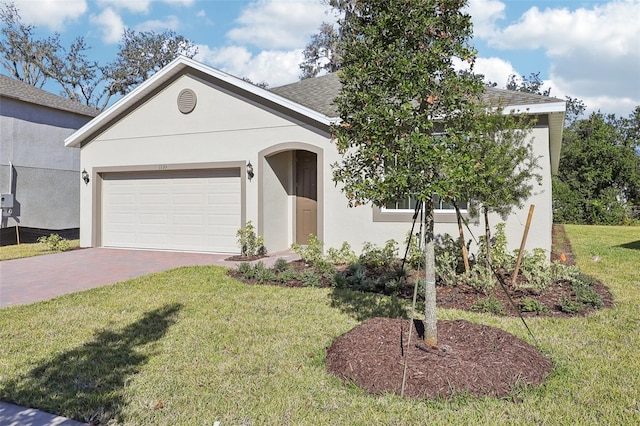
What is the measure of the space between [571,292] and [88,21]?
2097 centimetres

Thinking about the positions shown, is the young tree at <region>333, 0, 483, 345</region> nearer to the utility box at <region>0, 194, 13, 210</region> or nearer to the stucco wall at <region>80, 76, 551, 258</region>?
the stucco wall at <region>80, 76, 551, 258</region>

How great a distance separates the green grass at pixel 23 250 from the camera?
36.7ft

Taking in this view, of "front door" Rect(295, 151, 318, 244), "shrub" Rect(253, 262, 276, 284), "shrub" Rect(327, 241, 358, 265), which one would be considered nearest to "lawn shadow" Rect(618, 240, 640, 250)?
"shrub" Rect(327, 241, 358, 265)

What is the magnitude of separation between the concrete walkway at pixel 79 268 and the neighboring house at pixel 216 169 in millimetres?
859

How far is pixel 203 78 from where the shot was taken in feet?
37.3

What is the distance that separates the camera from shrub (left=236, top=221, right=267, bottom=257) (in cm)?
1042

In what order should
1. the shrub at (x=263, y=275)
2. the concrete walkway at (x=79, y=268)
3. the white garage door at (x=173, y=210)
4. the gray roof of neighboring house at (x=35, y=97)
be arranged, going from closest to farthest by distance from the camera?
the concrete walkway at (x=79, y=268)
the shrub at (x=263, y=275)
the white garage door at (x=173, y=210)
the gray roof of neighboring house at (x=35, y=97)

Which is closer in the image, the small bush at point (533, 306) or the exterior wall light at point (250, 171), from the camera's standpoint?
the small bush at point (533, 306)

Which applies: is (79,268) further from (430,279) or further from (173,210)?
(430,279)

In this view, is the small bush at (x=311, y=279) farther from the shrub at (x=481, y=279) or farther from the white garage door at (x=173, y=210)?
the white garage door at (x=173, y=210)

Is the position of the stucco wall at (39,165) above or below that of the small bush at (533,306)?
above

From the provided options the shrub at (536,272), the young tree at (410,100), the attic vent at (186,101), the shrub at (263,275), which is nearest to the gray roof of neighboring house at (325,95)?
the attic vent at (186,101)

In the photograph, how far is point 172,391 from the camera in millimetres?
3412

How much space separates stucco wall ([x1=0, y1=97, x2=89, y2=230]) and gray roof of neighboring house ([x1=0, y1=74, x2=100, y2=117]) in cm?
28
